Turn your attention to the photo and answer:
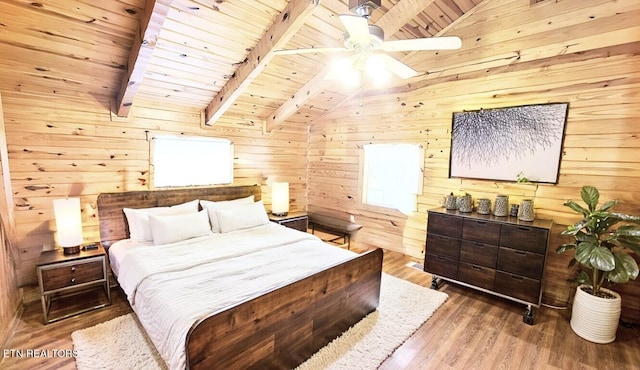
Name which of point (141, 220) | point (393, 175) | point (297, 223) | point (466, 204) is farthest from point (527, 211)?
point (141, 220)

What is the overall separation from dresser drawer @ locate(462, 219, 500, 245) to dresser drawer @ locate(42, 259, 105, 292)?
3565mm

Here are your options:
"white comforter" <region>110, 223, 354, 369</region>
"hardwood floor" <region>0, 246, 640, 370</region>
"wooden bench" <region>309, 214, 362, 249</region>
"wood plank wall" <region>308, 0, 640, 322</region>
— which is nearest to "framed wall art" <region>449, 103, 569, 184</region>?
"wood plank wall" <region>308, 0, 640, 322</region>

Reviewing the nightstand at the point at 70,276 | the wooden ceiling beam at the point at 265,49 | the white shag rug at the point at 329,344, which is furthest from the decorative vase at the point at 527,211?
the nightstand at the point at 70,276

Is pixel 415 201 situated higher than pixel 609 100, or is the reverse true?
pixel 609 100

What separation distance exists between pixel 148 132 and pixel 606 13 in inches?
186

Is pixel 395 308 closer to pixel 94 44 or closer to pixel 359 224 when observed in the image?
pixel 359 224

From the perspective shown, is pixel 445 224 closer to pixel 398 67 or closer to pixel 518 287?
pixel 518 287

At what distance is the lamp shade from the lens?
430cm

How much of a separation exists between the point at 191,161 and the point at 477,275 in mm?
3648

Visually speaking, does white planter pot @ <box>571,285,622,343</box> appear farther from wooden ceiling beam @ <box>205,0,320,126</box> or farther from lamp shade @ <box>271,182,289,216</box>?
lamp shade @ <box>271,182,289,216</box>

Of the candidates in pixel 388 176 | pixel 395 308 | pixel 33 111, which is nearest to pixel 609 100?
pixel 388 176

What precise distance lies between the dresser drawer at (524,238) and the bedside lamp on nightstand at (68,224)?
4.00 metres

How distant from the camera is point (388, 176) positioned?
13.9 feet

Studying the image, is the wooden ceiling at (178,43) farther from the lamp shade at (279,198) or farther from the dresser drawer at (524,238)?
Answer: the dresser drawer at (524,238)
